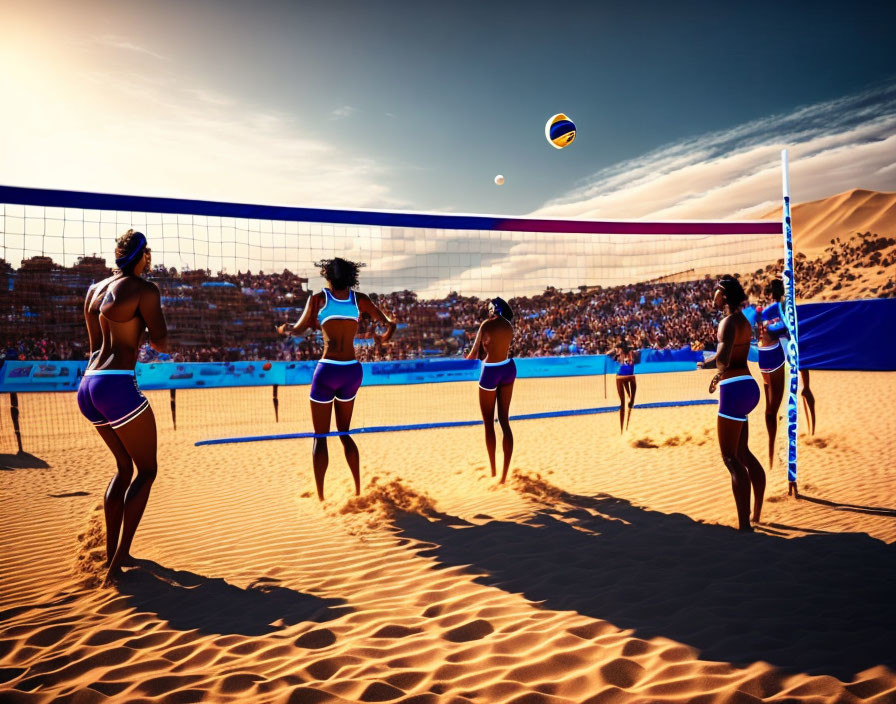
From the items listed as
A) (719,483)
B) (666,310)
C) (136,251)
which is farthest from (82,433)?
(666,310)

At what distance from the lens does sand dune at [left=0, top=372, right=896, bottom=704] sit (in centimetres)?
227

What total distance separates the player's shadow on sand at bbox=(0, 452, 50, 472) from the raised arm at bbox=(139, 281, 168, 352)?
529 centimetres

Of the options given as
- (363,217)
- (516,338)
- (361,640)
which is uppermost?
(363,217)

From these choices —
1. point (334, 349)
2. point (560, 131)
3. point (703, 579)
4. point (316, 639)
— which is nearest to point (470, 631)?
point (316, 639)

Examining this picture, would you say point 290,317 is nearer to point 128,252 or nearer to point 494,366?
point 494,366

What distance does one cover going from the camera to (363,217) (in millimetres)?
6938

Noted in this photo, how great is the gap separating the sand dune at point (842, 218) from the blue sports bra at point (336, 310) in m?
62.4

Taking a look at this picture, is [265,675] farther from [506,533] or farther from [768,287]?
[768,287]

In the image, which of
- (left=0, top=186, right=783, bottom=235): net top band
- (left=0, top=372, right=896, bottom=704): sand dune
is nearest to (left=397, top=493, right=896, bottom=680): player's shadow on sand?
(left=0, top=372, right=896, bottom=704): sand dune

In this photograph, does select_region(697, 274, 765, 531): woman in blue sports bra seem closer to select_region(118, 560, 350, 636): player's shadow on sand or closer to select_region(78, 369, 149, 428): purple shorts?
select_region(118, 560, 350, 636): player's shadow on sand

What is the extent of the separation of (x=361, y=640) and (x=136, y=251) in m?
2.85

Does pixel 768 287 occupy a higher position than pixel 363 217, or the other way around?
pixel 363 217

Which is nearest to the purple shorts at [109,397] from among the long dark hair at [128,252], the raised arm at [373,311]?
the long dark hair at [128,252]

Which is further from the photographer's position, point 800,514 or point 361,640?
point 800,514
